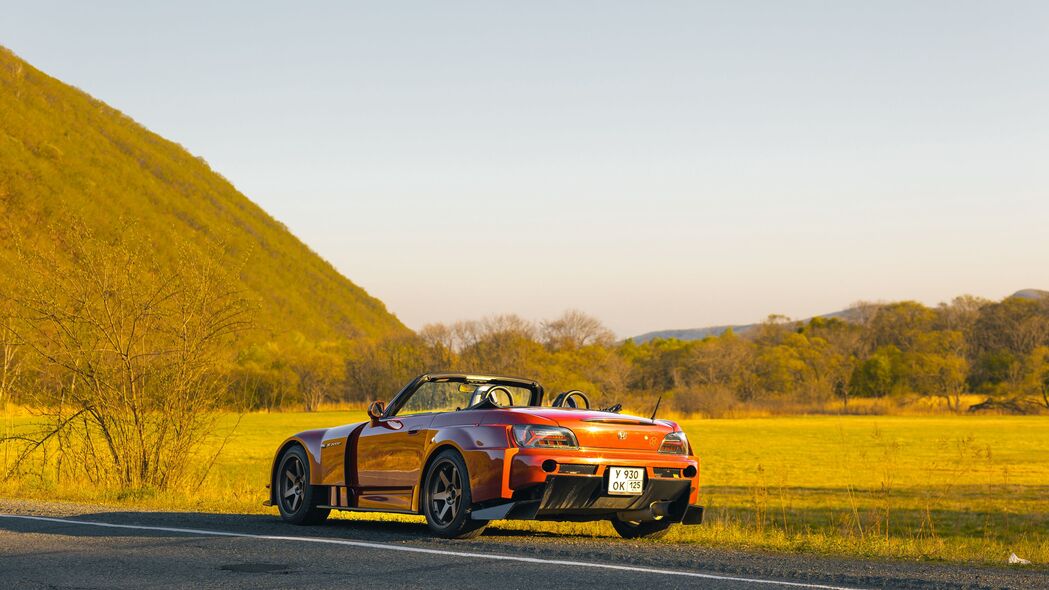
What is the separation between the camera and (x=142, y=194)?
12825 centimetres

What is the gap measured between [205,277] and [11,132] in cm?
10874

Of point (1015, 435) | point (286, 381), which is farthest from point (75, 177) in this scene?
point (1015, 435)

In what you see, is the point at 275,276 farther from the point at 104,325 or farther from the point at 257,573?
the point at 257,573

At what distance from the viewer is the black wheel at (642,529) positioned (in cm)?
1062

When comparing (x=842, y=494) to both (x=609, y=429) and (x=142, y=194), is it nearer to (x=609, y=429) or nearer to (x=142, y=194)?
(x=609, y=429)

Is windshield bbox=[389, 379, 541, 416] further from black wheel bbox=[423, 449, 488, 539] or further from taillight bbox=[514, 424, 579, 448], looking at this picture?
taillight bbox=[514, 424, 579, 448]

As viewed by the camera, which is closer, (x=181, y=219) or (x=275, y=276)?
(x=181, y=219)

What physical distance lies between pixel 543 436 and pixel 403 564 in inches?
73.0

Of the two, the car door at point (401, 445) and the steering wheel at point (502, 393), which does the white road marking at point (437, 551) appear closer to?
the car door at point (401, 445)

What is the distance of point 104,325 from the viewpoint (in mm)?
17312

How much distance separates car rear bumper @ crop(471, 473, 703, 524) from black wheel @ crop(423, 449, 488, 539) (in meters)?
0.14

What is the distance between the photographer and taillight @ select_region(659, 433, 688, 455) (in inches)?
400

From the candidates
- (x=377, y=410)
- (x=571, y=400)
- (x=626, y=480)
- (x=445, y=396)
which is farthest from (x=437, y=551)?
(x=571, y=400)

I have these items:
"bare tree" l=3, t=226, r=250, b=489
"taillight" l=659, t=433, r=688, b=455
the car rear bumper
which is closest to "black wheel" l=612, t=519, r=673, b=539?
the car rear bumper
